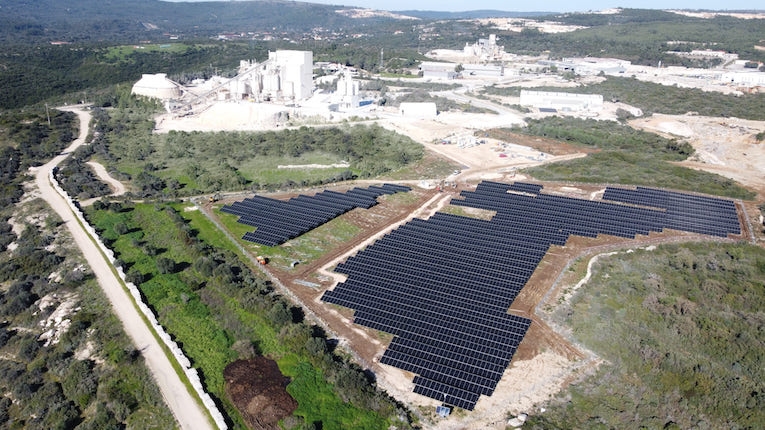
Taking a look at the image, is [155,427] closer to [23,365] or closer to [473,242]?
[23,365]

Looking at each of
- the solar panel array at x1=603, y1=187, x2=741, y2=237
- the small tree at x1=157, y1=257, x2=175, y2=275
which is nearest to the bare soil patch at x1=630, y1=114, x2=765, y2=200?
the solar panel array at x1=603, y1=187, x2=741, y2=237

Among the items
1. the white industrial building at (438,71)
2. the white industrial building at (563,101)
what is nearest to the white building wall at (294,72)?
the white industrial building at (438,71)

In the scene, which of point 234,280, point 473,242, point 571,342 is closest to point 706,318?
point 571,342

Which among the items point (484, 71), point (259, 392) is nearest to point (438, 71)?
point (484, 71)

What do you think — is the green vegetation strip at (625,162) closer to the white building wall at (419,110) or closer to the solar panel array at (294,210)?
the white building wall at (419,110)

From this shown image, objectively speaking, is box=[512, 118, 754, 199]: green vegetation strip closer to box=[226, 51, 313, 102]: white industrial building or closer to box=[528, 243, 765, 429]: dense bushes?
box=[528, 243, 765, 429]: dense bushes

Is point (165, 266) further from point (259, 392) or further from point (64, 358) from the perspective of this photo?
point (259, 392)
